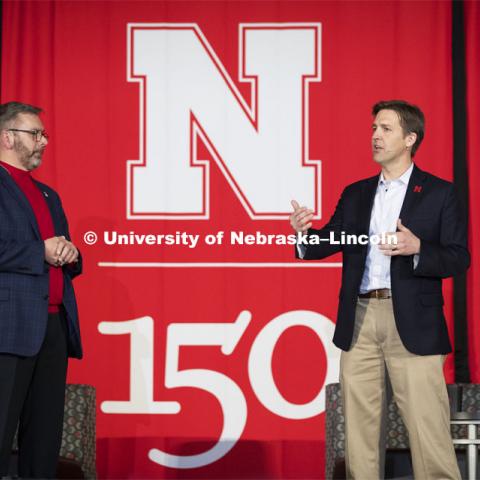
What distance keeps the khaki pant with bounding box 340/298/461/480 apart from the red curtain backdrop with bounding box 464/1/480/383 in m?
1.32

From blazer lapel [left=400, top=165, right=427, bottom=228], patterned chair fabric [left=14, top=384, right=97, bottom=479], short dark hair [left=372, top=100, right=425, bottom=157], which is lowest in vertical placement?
patterned chair fabric [left=14, top=384, right=97, bottom=479]

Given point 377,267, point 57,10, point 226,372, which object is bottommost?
point 226,372

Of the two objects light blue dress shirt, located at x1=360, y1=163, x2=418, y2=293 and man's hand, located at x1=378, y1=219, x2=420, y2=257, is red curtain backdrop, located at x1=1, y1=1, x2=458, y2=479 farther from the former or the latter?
man's hand, located at x1=378, y1=219, x2=420, y2=257

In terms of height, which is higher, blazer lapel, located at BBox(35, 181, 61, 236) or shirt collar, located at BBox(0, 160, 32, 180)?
shirt collar, located at BBox(0, 160, 32, 180)

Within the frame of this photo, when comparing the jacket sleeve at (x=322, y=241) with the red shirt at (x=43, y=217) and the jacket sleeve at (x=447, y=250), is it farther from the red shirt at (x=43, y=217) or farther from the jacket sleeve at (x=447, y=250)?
the red shirt at (x=43, y=217)

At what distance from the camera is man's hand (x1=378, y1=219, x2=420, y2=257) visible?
2541mm

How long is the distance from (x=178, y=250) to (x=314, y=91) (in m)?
1.07

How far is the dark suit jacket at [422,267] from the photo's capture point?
2.62 metres

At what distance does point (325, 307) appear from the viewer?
3.94m

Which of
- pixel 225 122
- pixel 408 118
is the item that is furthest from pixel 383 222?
pixel 225 122

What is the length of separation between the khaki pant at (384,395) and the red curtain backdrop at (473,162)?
4.32ft

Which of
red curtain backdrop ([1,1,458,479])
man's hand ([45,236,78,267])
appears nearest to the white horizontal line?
red curtain backdrop ([1,1,458,479])

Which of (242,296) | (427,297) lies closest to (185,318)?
(242,296)

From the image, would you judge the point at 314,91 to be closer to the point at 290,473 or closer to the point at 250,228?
the point at 250,228
